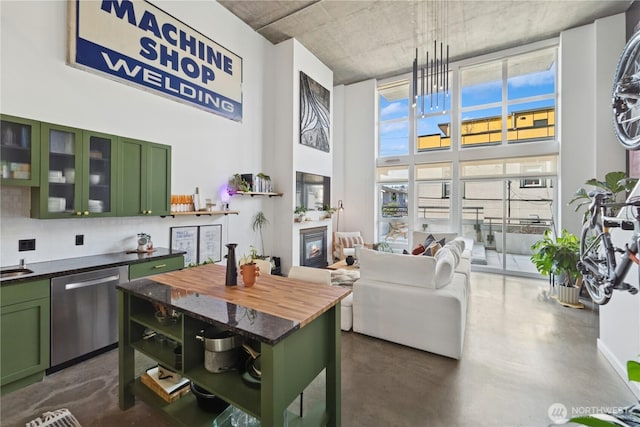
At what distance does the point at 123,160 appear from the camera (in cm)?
301

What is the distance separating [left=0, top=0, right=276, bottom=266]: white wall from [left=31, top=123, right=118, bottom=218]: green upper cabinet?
0.89 ft

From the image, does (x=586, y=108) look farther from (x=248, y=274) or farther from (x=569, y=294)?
(x=248, y=274)

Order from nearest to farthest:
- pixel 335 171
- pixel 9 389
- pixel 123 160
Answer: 1. pixel 9 389
2. pixel 123 160
3. pixel 335 171

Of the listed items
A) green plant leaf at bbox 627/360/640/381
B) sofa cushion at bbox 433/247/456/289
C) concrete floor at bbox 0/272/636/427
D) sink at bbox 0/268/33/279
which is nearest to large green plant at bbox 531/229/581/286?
concrete floor at bbox 0/272/636/427

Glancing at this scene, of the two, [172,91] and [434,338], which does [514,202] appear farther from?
[172,91]

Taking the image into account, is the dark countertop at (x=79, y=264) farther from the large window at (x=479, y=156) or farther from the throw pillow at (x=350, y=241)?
the large window at (x=479, y=156)

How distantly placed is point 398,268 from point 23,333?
3.37 m

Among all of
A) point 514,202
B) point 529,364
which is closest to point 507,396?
point 529,364

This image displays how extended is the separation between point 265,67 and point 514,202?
6.09m

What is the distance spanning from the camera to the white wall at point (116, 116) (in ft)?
8.20

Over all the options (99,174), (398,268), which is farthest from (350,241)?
(99,174)

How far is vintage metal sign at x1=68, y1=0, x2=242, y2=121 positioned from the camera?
294cm

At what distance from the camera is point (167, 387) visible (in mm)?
1838

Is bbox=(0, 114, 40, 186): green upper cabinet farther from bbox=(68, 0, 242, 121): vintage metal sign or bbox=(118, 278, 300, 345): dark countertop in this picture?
bbox=(118, 278, 300, 345): dark countertop
